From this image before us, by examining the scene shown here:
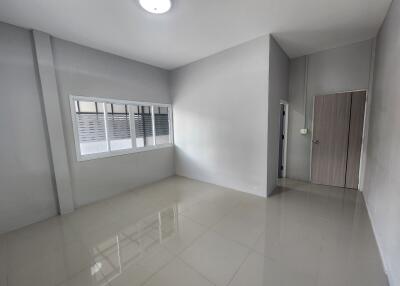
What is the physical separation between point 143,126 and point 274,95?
9.66 ft

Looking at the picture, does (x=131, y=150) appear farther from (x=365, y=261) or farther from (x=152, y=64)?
(x=365, y=261)

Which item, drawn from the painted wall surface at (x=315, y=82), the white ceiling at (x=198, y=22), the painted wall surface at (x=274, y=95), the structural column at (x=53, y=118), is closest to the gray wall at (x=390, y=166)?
the white ceiling at (x=198, y=22)

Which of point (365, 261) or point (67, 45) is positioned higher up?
point (67, 45)

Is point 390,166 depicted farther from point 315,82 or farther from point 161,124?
point 161,124

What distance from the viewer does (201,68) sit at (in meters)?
3.72

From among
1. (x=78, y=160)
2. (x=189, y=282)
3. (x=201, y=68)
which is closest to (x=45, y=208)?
(x=78, y=160)

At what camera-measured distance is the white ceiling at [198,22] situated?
2.00 metres

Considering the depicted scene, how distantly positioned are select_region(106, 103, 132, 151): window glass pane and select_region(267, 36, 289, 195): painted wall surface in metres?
2.94

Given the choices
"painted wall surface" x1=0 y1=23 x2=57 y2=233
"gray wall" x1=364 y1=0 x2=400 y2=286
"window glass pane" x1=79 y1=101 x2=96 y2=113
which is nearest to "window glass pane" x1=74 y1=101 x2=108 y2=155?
"window glass pane" x1=79 y1=101 x2=96 y2=113

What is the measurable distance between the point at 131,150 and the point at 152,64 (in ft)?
6.85

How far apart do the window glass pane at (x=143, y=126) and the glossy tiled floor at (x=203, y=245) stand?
147 centimetres

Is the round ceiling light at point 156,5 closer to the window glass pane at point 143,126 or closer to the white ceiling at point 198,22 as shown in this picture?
the white ceiling at point 198,22

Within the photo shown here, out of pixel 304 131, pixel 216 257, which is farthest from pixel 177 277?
pixel 304 131

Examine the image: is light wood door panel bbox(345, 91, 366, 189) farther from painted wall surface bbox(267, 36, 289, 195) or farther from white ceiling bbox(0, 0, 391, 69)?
painted wall surface bbox(267, 36, 289, 195)
